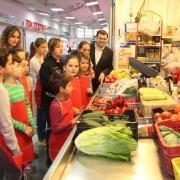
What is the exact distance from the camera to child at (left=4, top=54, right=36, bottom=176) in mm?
2748

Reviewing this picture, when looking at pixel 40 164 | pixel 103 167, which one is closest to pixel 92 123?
pixel 103 167

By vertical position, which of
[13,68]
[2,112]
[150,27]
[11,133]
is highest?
[150,27]

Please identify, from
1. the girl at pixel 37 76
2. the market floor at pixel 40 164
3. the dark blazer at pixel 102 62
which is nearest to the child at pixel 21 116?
the market floor at pixel 40 164

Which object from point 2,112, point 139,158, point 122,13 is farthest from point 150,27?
point 139,158

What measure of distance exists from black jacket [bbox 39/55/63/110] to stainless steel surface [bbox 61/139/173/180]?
2.40m

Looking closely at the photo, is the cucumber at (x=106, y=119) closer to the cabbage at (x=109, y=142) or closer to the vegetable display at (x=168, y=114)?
the cabbage at (x=109, y=142)

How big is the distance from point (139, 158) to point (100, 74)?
326cm

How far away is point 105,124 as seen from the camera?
1.86 metres

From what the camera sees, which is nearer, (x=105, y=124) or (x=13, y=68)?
(x=105, y=124)

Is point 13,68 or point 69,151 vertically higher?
point 13,68

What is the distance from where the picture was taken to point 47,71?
4.07 m

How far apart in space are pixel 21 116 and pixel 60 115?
14.4 inches

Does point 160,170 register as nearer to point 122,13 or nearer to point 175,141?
point 175,141

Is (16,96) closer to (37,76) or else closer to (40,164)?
(40,164)
